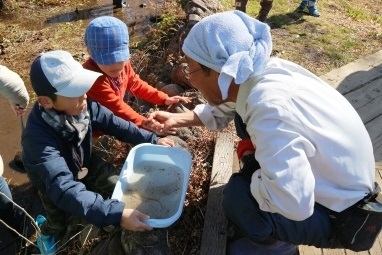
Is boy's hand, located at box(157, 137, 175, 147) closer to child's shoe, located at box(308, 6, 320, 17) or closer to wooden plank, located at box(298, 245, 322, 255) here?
wooden plank, located at box(298, 245, 322, 255)

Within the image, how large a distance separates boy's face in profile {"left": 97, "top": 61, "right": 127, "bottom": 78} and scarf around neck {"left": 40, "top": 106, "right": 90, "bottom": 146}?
23.0 inches

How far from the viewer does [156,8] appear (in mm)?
5988

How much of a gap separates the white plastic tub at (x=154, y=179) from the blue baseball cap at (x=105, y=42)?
26.8 inches

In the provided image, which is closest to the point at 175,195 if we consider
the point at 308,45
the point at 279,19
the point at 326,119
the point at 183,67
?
the point at 326,119

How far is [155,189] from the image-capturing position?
7.98 feet

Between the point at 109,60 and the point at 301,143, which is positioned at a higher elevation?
the point at 301,143

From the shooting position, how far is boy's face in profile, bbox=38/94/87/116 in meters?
2.06

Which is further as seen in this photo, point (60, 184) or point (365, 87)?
point (365, 87)

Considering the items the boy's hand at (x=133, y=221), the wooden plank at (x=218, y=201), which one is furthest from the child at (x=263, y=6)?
the boy's hand at (x=133, y=221)

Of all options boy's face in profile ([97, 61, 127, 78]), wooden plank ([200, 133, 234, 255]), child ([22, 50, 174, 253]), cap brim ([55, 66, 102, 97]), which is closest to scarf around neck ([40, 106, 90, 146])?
child ([22, 50, 174, 253])

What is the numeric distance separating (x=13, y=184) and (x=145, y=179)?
1.40 meters

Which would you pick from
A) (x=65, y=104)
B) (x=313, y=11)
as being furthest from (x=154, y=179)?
(x=313, y=11)

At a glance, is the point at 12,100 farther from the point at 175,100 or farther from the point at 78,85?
the point at 175,100

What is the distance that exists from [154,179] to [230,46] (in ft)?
3.60
